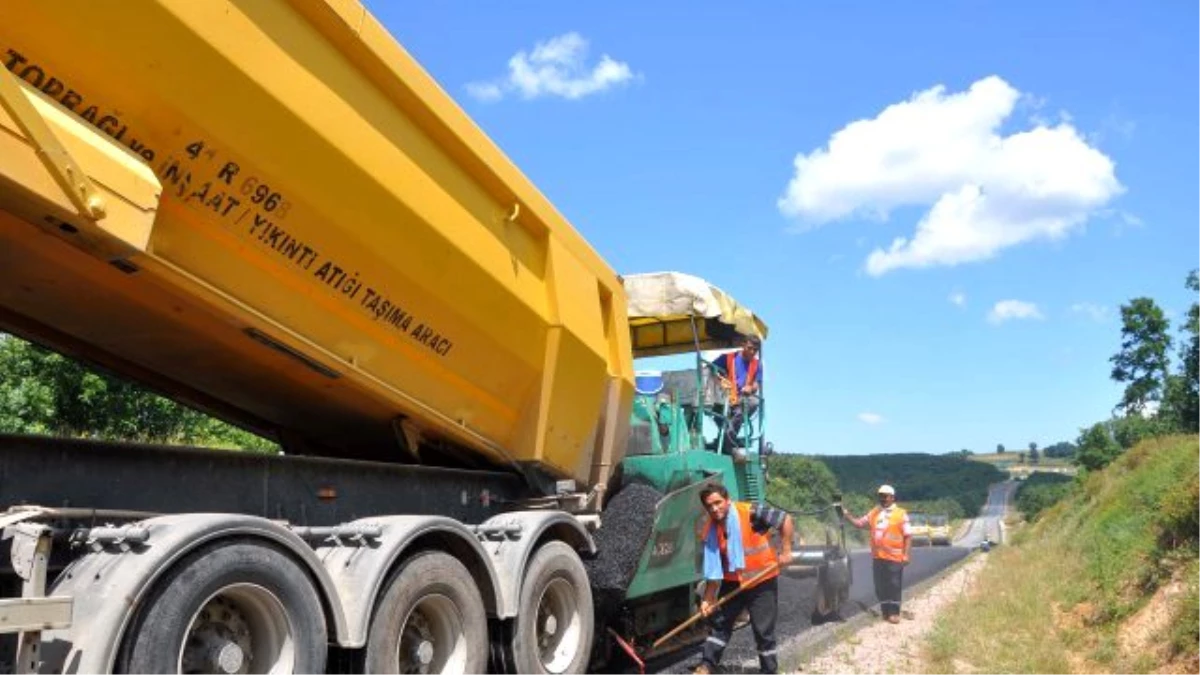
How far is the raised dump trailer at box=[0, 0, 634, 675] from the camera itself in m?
3.28

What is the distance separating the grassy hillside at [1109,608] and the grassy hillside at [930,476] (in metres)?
69.0

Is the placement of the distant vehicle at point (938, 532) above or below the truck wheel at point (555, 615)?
below

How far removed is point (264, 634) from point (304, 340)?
125 cm

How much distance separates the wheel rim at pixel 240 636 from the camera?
3545 mm

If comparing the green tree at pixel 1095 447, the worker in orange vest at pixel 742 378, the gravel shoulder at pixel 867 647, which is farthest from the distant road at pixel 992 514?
the worker in orange vest at pixel 742 378

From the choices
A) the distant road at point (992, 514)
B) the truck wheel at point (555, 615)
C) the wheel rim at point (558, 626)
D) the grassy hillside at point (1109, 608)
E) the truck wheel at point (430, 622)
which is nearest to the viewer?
the truck wheel at point (430, 622)

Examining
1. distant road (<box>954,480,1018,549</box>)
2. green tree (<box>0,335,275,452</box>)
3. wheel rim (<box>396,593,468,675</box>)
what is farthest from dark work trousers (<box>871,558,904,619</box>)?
distant road (<box>954,480,1018,549</box>)

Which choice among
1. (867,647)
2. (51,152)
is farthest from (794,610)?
(51,152)

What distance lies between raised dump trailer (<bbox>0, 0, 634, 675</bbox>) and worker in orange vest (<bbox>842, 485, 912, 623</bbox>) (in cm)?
644

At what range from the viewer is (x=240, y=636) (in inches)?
147

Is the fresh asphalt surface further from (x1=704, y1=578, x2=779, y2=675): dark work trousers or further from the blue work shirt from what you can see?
the blue work shirt

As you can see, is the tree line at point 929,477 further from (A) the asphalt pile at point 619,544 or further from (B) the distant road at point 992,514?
(A) the asphalt pile at point 619,544

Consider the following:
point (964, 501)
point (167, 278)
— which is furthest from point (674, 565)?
point (964, 501)

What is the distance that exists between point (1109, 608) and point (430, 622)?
7115mm
